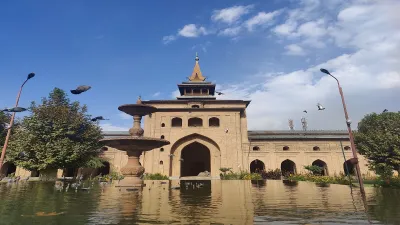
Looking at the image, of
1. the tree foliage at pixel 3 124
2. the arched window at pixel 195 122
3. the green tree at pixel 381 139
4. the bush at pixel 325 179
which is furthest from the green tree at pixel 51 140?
the green tree at pixel 381 139

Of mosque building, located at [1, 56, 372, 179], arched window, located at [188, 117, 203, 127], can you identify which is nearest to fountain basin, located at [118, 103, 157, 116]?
mosque building, located at [1, 56, 372, 179]

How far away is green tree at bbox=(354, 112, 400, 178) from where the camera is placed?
911 inches

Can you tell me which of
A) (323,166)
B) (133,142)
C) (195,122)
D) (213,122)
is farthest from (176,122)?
(133,142)

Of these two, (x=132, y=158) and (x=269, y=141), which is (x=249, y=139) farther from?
(x=132, y=158)

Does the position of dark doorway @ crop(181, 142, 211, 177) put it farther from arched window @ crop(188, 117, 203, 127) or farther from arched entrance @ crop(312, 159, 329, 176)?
arched entrance @ crop(312, 159, 329, 176)

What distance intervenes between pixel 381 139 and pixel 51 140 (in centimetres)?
3122

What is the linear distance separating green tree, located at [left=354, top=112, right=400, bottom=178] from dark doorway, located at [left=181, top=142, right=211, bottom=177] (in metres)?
20.4

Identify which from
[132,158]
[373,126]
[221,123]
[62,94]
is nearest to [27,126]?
[62,94]

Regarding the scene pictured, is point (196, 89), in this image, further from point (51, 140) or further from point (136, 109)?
point (136, 109)

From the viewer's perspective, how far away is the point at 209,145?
3347 centimetres

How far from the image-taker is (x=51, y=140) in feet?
81.9

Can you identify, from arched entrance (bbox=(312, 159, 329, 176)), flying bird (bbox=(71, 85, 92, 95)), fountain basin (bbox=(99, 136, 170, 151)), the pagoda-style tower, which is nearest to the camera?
flying bird (bbox=(71, 85, 92, 95))

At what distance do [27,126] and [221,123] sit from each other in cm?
2167

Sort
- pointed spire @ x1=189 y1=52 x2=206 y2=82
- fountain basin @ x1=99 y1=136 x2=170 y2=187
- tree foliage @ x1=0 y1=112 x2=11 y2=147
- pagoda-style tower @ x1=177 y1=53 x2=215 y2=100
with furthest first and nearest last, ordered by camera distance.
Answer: pointed spire @ x1=189 y1=52 x2=206 y2=82 → pagoda-style tower @ x1=177 y1=53 x2=215 y2=100 → tree foliage @ x1=0 y1=112 x2=11 y2=147 → fountain basin @ x1=99 y1=136 x2=170 y2=187
